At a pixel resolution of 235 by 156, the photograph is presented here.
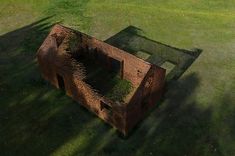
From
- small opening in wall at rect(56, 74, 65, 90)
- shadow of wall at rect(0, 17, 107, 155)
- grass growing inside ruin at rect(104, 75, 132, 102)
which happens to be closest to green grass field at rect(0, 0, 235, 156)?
shadow of wall at rect(0, 17, 107, 155)

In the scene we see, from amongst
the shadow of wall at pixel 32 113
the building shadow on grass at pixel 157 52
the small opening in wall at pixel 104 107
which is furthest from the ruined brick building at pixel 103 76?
the building shadow on grass at pixel 157 52

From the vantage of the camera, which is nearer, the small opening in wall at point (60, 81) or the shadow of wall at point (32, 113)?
the shadow of wall at point (32, 113)

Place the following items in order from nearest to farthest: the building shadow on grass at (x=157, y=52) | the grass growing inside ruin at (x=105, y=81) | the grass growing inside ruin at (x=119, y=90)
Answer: the grass growing inside ruin at (x=119, y=90) < the grass growing inside ruin at (x=105, y=81) < the building shadow on grass at (x=157, y=52)

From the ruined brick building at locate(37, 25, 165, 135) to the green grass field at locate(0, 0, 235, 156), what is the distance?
2.42 ft

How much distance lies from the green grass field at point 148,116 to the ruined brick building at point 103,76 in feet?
2.42

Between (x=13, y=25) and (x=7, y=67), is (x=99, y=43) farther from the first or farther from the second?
(x=13, y=25)

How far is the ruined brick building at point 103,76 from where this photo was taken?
1267 centimetres

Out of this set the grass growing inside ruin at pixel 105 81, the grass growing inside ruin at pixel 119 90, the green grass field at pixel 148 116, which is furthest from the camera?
the grass growing inside ruin at pixel 105 81

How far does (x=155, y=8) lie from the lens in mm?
24156

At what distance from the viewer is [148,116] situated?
14.1 m

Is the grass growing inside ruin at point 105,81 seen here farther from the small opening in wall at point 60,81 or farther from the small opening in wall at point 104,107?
the small opening in wall at point 60,81

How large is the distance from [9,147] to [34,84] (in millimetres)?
4314

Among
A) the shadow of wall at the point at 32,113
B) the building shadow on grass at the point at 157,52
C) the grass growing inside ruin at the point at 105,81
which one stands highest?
the grass growing inside ruin at the point at 105,81

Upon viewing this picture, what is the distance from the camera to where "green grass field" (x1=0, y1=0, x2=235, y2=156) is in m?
12.8
